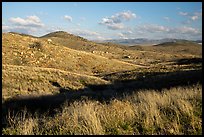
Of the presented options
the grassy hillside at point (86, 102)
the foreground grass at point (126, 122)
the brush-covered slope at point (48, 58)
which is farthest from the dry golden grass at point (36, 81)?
the foreground grass at point (126, 122)

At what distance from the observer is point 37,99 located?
18.7 meters

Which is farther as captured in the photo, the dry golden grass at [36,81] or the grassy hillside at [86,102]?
the dry golden grass at [36,81]

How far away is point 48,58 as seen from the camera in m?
45.9

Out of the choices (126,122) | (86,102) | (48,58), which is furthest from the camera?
(48,58)

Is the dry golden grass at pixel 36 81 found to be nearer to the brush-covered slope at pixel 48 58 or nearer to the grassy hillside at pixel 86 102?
the grassy hillside at pixel 86 102

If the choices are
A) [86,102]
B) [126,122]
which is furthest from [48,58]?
[126,122]

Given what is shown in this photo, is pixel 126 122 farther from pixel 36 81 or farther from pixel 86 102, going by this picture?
pixel 36 81

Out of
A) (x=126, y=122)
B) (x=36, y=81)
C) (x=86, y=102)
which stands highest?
(x=126, y=122)

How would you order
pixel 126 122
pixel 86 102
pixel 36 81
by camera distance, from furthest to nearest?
pixel 36 81
pixel 86 102
pixel 126 122

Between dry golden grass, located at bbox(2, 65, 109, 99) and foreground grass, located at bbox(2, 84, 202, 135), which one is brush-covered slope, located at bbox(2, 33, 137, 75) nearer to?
dry golden grass, located at bbox(2, 65, 109, 99)

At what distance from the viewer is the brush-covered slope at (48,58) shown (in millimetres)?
43047

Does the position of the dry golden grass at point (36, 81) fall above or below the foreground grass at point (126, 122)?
below

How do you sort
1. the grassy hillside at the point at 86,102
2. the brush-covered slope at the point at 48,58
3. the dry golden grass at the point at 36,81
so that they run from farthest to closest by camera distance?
the brush-covered slope at the point at 48,58 < the dry golden grass at the point at 36,81 < the grassy hillside at the point at 86,102

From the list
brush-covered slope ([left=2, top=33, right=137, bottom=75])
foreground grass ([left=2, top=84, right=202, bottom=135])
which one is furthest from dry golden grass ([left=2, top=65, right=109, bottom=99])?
foreground grass ([left=2, top=84, right=202, bottom=135])
